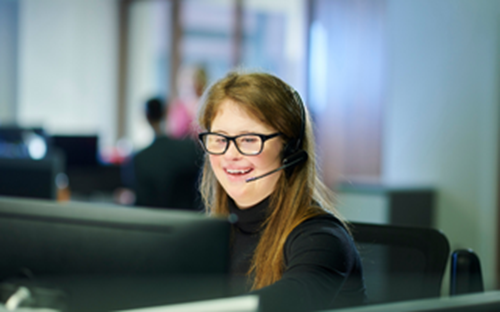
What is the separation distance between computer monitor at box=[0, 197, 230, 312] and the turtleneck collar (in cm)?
36

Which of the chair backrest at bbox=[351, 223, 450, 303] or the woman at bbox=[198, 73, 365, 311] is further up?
the woman at bbox=[198, 73, 365, 311]

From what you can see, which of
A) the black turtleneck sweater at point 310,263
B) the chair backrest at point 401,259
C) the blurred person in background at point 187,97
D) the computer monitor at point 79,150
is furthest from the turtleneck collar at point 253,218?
the computer monitor at point 79,150

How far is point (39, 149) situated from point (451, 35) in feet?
9.99

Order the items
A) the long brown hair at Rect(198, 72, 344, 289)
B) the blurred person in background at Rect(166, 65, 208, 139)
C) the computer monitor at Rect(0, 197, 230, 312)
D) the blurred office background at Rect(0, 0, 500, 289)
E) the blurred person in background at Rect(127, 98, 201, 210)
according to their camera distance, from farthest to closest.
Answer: the blurred person in background at Rect(166, 65, 208, 139), the blurred office background at Rect(0, 0, 500, 289), the blurred person in background at Rect(127, 98, 201, 210), the long brown hair at Rect(198, 72, 344, 289), the computer monitor at Rect(0, 197, 230, 312)

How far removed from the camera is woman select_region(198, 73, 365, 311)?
1.01m

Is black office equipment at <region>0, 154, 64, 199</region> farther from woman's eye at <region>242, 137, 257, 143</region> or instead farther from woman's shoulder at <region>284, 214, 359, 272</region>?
woman's shoulder at <region>284, 214, 359, 272</region>

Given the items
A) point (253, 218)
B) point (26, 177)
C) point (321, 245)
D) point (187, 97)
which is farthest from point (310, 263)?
point (187, 97)

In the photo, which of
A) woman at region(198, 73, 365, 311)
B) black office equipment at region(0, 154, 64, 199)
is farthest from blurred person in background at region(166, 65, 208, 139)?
woman at region(198, 73, 365, 311)

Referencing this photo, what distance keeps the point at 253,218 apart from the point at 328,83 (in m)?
A: 3.56

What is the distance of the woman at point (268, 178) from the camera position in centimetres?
101

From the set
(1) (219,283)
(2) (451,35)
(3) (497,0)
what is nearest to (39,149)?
(2) (451,35)

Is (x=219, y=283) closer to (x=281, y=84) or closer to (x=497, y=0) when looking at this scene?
(x=281, y=84)

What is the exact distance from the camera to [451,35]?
3504 millimetres

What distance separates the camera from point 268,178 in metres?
1.11
